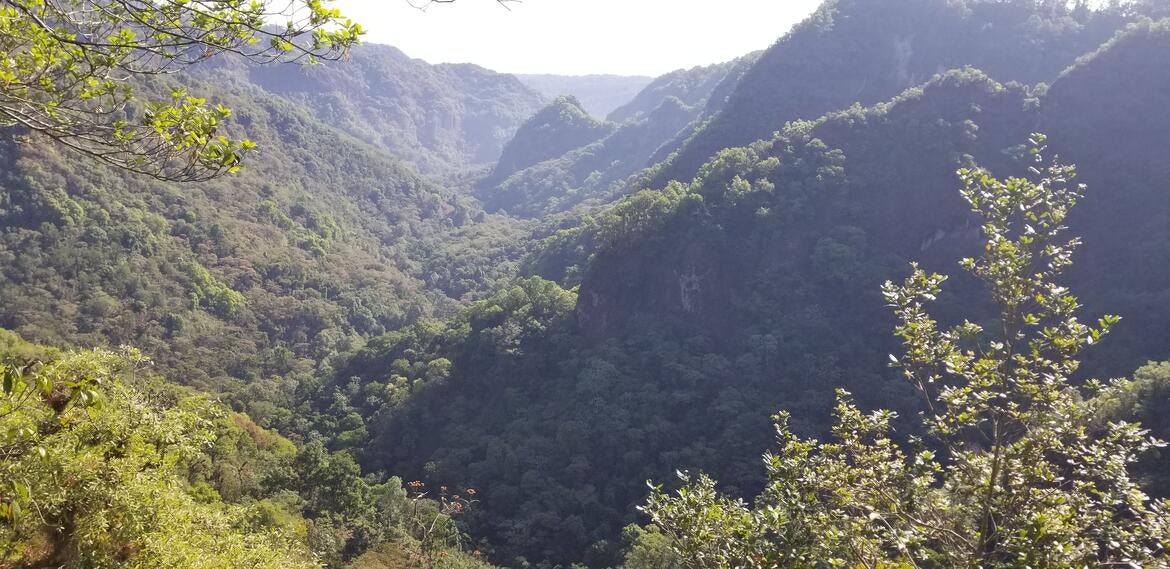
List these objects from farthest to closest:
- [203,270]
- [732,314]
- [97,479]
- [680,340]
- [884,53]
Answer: [884,53] < [203,270] < [732,314] < [680,340] < [97,479]

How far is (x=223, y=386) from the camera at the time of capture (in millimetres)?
57906

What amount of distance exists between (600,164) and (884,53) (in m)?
90.2

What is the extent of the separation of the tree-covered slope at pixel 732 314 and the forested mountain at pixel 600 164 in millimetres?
78831

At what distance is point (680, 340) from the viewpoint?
2185 inches

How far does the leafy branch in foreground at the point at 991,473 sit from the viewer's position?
5.16m

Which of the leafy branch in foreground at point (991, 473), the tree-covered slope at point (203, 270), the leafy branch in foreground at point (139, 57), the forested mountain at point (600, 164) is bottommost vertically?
the tree-covered slope at point (203, 270)

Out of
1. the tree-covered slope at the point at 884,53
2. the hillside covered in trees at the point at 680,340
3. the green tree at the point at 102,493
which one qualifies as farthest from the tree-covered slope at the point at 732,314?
the green tree at the point at 102,493

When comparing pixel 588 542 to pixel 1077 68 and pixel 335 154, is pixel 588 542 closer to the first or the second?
pixel 1077 68

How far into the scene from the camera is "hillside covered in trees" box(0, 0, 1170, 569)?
577cm

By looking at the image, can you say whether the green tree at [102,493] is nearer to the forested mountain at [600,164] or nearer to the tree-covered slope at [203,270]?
the tree-covered slope at [203,270]

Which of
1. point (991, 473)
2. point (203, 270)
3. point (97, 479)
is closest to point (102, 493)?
point (97, 479)

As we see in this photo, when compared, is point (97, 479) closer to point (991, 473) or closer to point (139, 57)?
point (139, 57)

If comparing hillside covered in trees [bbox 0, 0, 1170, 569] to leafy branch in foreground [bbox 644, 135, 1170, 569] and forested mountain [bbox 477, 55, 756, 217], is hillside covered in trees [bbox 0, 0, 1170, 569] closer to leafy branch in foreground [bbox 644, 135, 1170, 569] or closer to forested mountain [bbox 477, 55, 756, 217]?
leafy branch in foreground [bbox 644, 135, 1170, 569]

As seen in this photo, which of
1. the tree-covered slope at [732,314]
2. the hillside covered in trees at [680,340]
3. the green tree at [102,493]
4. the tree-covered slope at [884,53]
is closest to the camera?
the hillside covered in trees at [680,340]
